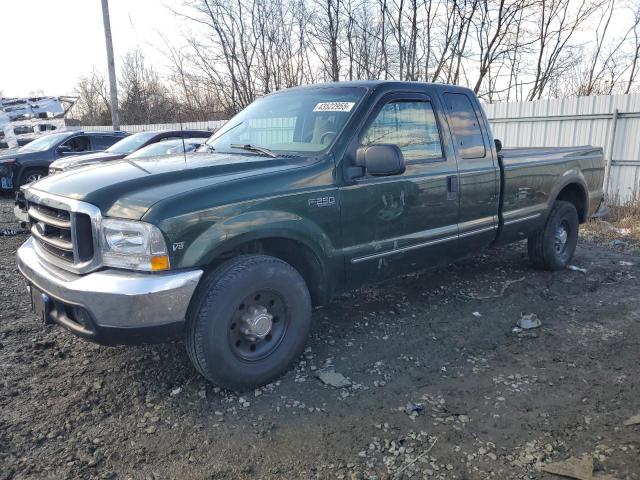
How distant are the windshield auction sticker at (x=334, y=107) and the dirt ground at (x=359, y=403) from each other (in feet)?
5.74

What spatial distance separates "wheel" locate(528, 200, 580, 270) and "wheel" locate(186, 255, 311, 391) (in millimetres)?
3380

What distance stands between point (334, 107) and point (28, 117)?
17961 millimetres

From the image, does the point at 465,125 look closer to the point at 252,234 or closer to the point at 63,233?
the point at 252,234

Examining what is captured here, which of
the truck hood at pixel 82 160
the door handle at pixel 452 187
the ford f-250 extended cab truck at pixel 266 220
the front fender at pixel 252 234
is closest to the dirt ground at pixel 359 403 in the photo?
the ford f-250 extended cab truck at pixel 266 220

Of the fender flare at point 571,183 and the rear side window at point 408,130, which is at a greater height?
the rear side window at point 408,130

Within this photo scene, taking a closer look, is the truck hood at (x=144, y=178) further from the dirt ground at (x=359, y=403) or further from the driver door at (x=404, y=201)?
the dirt ground at (x=359, y=403)

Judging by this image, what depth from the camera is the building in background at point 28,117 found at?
55.7 ft

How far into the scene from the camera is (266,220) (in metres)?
2.94

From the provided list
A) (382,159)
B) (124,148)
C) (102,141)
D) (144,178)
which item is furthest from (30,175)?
(382,159)

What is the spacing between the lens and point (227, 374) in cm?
289

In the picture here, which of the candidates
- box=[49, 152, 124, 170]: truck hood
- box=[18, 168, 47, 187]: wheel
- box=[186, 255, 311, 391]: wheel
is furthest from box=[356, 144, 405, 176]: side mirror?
box=[18, 168, 47, 187]: wheel

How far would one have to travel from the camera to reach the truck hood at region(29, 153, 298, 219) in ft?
8.63

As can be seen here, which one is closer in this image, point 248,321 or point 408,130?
point 248,321

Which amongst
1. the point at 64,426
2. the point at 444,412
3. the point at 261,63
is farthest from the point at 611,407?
the point at 261,63
